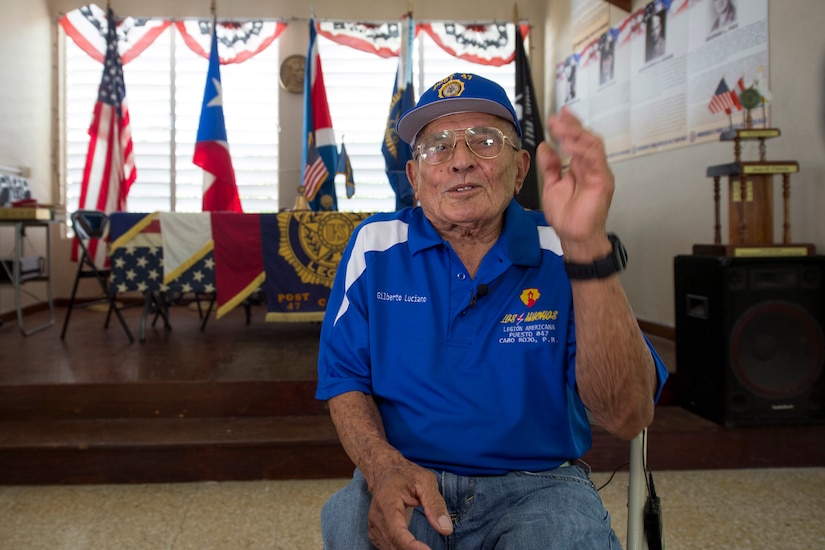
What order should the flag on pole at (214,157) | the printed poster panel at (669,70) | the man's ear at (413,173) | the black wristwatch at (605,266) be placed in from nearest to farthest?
the black wristwatch at (605,266), the man's ear at (413,173), the printed poster panel at (669,70), the flag on pole at (214,157)

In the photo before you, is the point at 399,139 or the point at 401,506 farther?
the point at 399,139

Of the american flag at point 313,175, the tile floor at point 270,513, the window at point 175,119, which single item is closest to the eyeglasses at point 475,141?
the tile floor at point 270,513

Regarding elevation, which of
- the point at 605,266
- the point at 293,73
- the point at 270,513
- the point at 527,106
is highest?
the point at 293,73

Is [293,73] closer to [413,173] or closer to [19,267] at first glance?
[19,267]

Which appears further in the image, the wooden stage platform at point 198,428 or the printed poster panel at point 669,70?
the printed poster panel at point 669,70

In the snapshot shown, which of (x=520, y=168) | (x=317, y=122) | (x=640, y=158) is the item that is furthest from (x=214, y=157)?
(x=520, y=168)

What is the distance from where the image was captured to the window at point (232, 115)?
6109 millimetres

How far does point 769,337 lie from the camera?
2348mm

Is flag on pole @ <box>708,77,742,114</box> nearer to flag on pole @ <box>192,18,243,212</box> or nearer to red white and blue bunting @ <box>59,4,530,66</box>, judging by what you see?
red white and blue bunting @ <box>59,4,530,66</box>

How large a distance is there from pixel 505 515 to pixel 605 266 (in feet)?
1.48

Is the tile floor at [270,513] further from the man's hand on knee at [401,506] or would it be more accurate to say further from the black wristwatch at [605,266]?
the black wristwatch at [605,266]

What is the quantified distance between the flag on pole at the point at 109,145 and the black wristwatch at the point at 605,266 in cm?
565

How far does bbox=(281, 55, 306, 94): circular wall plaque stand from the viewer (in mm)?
6172

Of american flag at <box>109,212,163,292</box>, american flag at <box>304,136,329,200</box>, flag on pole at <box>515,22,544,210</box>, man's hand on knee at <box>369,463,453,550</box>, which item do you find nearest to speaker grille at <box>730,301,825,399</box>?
man's hand on knee at <box>369,463,453,550</box>
